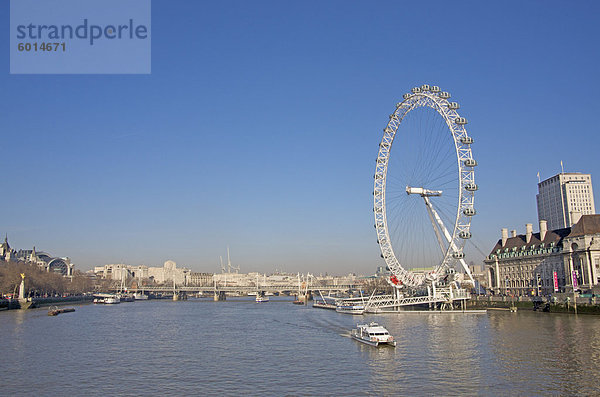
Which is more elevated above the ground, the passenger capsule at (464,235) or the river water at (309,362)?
the passenger capsule at (464,235)

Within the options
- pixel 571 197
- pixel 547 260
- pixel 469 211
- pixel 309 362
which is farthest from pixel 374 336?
pixel 571 197

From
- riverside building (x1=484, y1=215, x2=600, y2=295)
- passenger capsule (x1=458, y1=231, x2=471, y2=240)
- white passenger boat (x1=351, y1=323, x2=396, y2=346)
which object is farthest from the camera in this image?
riverside building (x1=484, y1=215, x2=600, y2=295)

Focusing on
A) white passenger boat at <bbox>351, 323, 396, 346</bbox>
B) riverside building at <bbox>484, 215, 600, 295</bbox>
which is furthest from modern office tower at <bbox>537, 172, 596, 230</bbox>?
white passenger boat at <bbox>351, 323, 396, 346</bbox>

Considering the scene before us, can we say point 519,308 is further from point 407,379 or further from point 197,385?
point 197,385

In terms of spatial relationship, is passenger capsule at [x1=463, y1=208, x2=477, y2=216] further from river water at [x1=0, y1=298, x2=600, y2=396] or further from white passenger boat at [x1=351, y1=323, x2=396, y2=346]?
white passenger boat at [x1=351, y1=323, x2=396, y2=346]

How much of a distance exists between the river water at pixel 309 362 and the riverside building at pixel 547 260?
85.8 ft

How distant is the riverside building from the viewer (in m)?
81.9

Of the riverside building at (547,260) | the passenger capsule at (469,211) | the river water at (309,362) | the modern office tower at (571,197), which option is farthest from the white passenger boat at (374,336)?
the modern office tower at (571,197)

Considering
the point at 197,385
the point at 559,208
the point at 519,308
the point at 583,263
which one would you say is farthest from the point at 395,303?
the point at 559,208

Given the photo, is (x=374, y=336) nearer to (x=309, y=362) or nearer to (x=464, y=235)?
(x=309, y=362)

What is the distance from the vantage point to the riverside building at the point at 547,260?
Result: 269 feet

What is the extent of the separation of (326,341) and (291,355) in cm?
961

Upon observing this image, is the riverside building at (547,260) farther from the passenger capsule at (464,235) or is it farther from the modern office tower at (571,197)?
the modern office tower at (571,197)

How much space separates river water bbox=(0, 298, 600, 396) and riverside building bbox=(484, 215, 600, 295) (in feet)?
85.8
